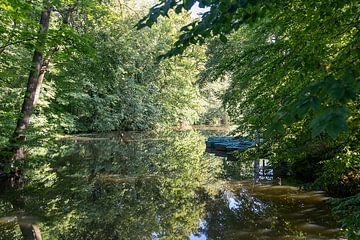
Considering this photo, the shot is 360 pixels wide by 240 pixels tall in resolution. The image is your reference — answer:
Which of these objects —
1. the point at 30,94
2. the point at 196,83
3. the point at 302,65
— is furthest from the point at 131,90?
the point at 302,65

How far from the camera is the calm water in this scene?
734cm

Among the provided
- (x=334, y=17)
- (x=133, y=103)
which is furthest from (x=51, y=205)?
(x=133, y=103)

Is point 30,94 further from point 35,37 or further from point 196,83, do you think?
point 196,83

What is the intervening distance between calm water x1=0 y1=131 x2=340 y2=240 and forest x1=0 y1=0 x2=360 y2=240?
0.06m

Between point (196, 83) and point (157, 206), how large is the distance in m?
5.80

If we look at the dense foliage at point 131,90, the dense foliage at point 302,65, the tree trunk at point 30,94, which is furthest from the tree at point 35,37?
the dense foliage at point 302,65

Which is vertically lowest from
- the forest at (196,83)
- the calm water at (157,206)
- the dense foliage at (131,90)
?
the calm water at (157,206)

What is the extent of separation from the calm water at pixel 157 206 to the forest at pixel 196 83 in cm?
6

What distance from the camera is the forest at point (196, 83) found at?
2332 mm

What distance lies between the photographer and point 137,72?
3084 centimetres

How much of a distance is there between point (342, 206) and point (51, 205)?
754cm

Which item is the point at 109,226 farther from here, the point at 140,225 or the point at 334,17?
the point at 334,17

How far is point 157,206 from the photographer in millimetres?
9164

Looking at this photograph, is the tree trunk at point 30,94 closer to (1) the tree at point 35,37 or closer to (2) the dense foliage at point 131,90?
(1) the tree at point 35,37
